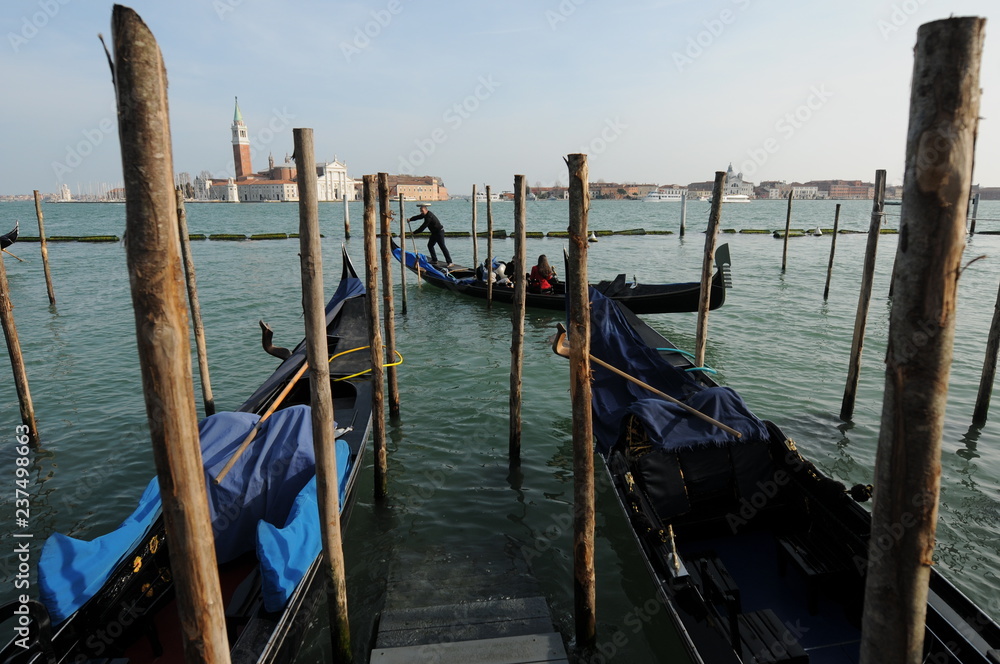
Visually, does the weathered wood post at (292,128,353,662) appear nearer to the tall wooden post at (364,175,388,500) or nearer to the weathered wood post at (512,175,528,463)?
the tall wooden post at (364,175,388,500)

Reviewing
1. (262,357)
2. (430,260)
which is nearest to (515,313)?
(262,357)

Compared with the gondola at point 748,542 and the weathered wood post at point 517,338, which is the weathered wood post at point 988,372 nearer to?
the gondola at point 748,542

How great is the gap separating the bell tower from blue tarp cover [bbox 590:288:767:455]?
107m

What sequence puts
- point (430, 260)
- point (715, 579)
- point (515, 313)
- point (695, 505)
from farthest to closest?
point (430, 260)
point (515, 313)
point (695, 505)
point (715, 579)

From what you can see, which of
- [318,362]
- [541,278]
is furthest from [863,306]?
[541,278]

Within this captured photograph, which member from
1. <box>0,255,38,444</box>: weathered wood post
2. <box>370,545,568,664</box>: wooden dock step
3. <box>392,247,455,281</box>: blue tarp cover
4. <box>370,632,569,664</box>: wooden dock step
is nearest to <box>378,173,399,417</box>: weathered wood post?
<box>370,545,568,664</box>: wooden dock step

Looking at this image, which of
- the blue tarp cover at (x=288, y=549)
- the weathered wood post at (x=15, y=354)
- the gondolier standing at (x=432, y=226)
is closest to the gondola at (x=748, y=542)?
the blue tarp cover at (x=288, y=549)

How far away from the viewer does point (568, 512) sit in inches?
185

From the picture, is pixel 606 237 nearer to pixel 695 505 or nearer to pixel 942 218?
pixel 695 505

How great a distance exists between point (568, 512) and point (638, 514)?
4.03 ft

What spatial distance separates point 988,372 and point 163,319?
22.6 feet

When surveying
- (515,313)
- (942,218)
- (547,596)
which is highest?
(942,218)

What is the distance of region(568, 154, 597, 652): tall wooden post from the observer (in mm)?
2920

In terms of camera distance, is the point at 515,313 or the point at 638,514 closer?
the point at 638,514
